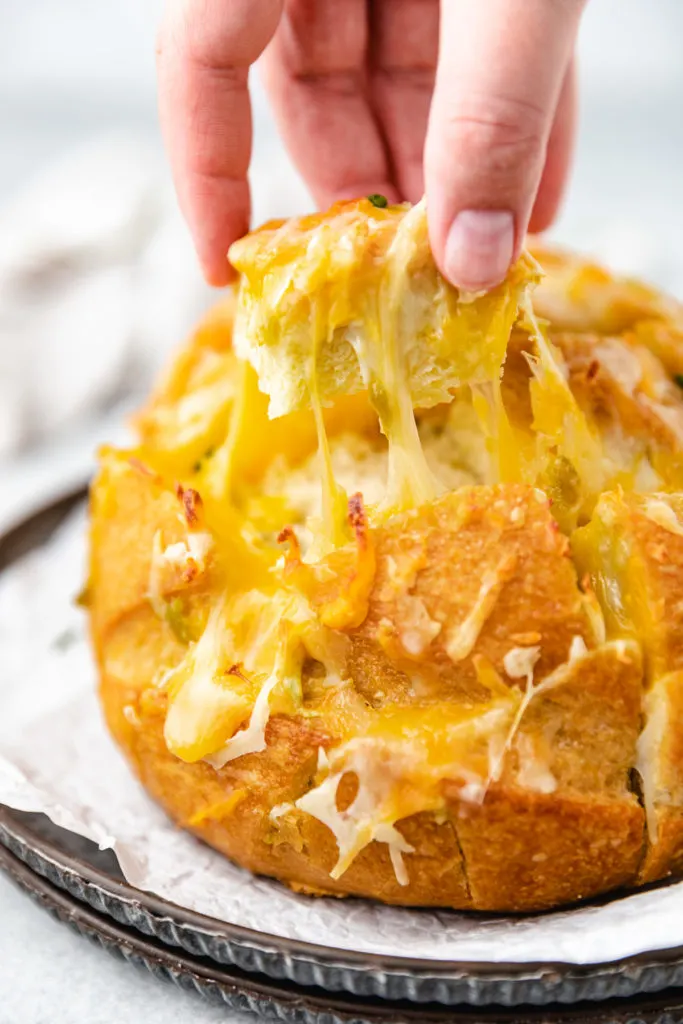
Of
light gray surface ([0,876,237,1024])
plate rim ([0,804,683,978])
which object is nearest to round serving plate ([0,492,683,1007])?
plate rim ([0,804,683,978])

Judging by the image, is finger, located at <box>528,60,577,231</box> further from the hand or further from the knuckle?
the knuckle

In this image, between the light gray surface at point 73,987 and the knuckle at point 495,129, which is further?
the light gray surface at point 73,987

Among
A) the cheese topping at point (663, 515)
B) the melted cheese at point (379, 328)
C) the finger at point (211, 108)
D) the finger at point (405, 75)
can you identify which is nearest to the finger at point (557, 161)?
the finger at point (405, 75)

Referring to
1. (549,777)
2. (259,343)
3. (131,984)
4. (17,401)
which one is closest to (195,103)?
(259,343)

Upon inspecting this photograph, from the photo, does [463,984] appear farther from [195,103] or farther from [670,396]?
[195,103]

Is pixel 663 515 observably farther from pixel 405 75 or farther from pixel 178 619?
pixel 405 75

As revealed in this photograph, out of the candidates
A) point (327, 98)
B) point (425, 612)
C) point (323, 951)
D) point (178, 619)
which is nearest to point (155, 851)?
point (178, 619)

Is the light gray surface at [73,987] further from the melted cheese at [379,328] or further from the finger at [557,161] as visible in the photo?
the finger at [557,161]
